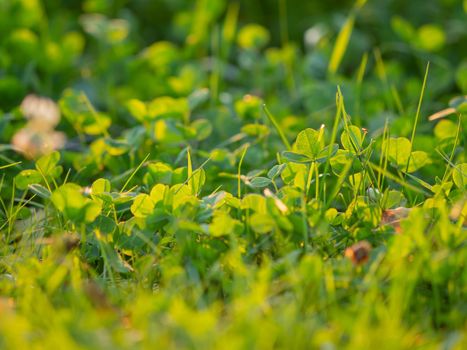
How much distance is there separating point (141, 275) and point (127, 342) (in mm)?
411

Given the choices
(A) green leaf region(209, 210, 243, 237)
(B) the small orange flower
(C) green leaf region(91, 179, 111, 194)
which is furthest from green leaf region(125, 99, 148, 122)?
(B) the small orange flower

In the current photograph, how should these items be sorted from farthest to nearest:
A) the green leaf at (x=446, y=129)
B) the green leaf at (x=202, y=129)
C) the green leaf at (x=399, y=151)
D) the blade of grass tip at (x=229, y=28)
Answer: the blade of grass tip at (x=229, y=28) → the green leaf at (x=202, y=129) → the green leaf at (x=446, y=129) → the green leaf at (x=399, y=151)

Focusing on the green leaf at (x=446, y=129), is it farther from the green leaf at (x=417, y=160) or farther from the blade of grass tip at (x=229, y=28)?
the blade of grass tip at (x=229, y=28)

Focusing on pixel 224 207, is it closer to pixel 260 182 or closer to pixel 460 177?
pixel 260 182

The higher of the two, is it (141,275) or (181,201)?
(181,201)

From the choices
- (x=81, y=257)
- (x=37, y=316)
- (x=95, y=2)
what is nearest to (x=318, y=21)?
(x=95, y=2)

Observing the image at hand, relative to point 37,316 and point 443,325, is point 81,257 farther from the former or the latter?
point 443,325

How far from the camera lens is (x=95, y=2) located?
330cm

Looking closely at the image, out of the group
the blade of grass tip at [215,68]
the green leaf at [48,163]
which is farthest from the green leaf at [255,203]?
the blade of grass tip at [215,68]

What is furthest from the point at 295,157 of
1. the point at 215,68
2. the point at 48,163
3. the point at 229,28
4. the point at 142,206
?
the point at 229,28

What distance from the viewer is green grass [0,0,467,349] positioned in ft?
4.72

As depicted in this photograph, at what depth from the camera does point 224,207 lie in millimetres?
1859

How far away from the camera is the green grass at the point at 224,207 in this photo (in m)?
1.44

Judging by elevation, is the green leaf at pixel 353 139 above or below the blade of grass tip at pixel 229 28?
above
